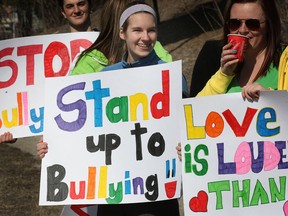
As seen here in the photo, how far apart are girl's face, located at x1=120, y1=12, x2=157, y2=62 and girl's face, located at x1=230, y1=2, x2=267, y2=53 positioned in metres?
0.57

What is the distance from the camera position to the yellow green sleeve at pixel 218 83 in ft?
11.0

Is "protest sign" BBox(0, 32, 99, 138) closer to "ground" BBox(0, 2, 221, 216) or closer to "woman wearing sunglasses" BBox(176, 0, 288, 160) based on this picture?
"woman wearing sunglasses" BBox(176, 0, 288, 160)

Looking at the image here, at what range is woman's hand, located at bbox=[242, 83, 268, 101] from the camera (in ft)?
10.6

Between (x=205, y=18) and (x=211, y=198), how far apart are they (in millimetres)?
10426

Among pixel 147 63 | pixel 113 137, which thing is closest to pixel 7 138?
pixel 113 137

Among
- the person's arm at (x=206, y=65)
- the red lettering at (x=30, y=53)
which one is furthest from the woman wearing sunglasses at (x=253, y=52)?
the red lettering at (x=30, y=53)

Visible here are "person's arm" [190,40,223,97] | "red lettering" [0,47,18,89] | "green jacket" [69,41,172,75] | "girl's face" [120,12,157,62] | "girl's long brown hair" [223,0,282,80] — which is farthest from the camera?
"red lettering" [0,47,18,89]

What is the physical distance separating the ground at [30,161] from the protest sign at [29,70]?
2.41 m

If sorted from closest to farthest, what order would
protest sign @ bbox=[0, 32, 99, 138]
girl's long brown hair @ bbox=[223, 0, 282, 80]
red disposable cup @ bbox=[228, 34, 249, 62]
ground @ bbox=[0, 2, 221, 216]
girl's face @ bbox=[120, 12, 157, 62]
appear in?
1. red disposable cup @ bbox=[228, 34, 249, 62]
2. girl's long brown hair @ bbox=[223, 0, 282, 80]
3. girl's face @ bbox=[120, 12, 157, 62]
4. protest sign @ bbox=[0, 32, 99, 138]
5. ground @ bbox=[0, 2, 221, 216]

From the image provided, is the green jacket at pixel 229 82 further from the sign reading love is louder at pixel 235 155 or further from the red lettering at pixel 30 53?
the red lettering at pixel 30 53

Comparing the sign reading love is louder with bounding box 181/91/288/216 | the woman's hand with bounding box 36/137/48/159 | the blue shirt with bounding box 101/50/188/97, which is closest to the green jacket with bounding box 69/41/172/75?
the blue shirt with bounding box 101/50/188/97

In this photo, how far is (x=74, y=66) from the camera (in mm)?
4355

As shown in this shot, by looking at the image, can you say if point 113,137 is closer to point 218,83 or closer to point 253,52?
point 218,83

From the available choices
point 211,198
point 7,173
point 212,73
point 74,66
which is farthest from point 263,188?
point 7,173
